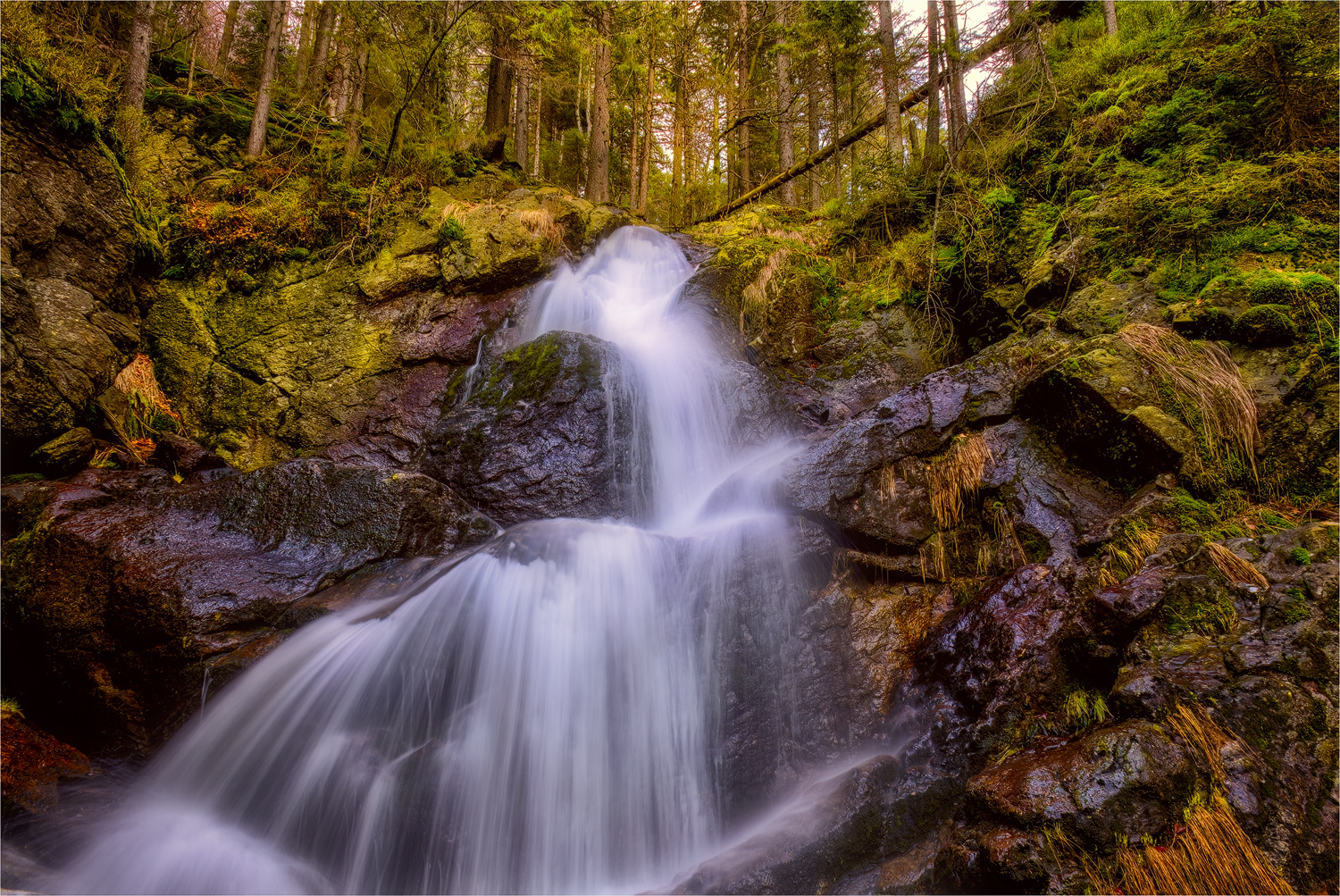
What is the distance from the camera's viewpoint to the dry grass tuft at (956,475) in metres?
4.65

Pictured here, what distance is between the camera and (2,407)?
4.72 meters

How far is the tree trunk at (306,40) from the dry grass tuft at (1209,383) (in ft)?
64.2

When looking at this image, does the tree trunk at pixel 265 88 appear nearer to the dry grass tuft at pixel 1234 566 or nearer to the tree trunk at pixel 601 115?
Result: the tree trunk at pixel 601 115

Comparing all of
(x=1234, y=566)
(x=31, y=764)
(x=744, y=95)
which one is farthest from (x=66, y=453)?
(x=744, y=95)

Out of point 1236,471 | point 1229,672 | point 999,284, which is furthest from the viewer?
point 999,284

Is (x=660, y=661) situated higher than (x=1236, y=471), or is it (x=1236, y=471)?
(x=1236, y=471)

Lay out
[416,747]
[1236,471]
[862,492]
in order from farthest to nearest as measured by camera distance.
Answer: [862,492] → [416,747] → [1236,471]

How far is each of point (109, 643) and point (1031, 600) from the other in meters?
7.13

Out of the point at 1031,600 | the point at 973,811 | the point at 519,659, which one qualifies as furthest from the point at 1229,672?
the point at 519,659

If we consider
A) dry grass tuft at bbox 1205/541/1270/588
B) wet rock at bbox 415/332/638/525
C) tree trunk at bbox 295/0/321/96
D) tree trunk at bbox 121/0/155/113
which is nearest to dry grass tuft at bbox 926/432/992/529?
dry grass tuft at bbox 1205/541/1270/588

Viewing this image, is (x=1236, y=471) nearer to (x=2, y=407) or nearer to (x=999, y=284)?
(x=999, y=284)

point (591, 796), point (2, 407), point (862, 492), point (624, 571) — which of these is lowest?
point (591, 796)

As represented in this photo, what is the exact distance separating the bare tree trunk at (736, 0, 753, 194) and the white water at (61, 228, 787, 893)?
524 inches

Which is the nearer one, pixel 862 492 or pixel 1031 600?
pixel 1031 600
